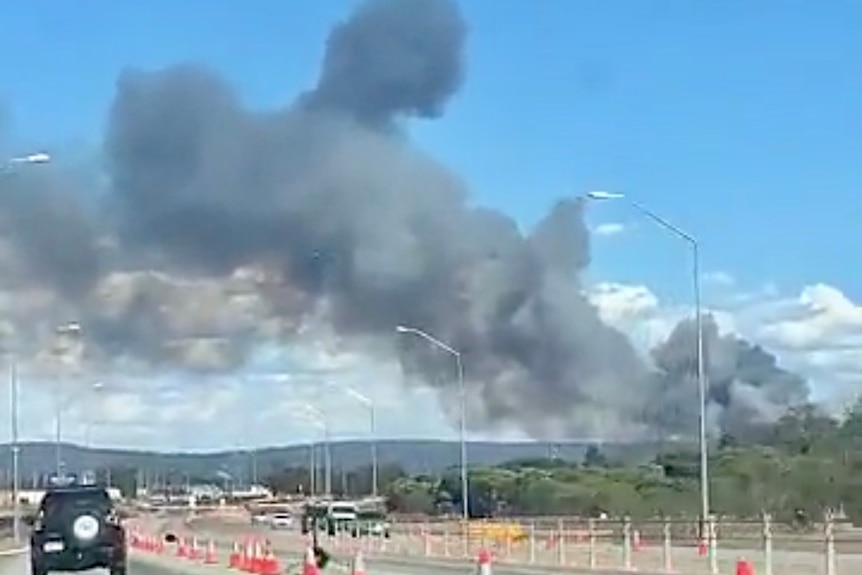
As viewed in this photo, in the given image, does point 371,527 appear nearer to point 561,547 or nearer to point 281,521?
point 561,547

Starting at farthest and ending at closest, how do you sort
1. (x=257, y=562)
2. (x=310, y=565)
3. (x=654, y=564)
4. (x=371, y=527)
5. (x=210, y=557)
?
(x=371, y=527) < (x=210, y=557) < (x=654, y=564) < (x=257, y=562) < (x=310, y=565)

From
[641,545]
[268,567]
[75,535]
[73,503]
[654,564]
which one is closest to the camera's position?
[75,535]

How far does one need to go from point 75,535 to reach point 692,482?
7228cm

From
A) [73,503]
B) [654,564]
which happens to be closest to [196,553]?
[654,564]

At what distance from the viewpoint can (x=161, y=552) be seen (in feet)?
255

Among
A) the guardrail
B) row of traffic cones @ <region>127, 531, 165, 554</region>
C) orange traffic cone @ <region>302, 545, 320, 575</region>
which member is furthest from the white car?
orange traffic cone @ <region>302, 545, 320, 575</region>

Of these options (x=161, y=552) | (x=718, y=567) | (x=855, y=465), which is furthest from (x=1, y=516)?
(x=718, y=567)

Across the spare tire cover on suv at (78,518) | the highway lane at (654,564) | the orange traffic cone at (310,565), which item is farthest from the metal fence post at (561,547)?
the orange traffic cone at (310,565)

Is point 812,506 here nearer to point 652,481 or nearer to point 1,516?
point 652,481

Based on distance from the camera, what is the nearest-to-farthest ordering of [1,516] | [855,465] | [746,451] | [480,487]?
[855,465]
[746,451]
[1,516]
[480,487]

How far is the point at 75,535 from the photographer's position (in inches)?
1748

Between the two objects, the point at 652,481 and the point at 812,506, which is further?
the point at 652,481

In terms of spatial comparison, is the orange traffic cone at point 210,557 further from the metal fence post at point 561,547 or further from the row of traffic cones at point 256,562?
the metal fence post at point 561,547

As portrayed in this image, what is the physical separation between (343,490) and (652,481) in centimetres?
6186
